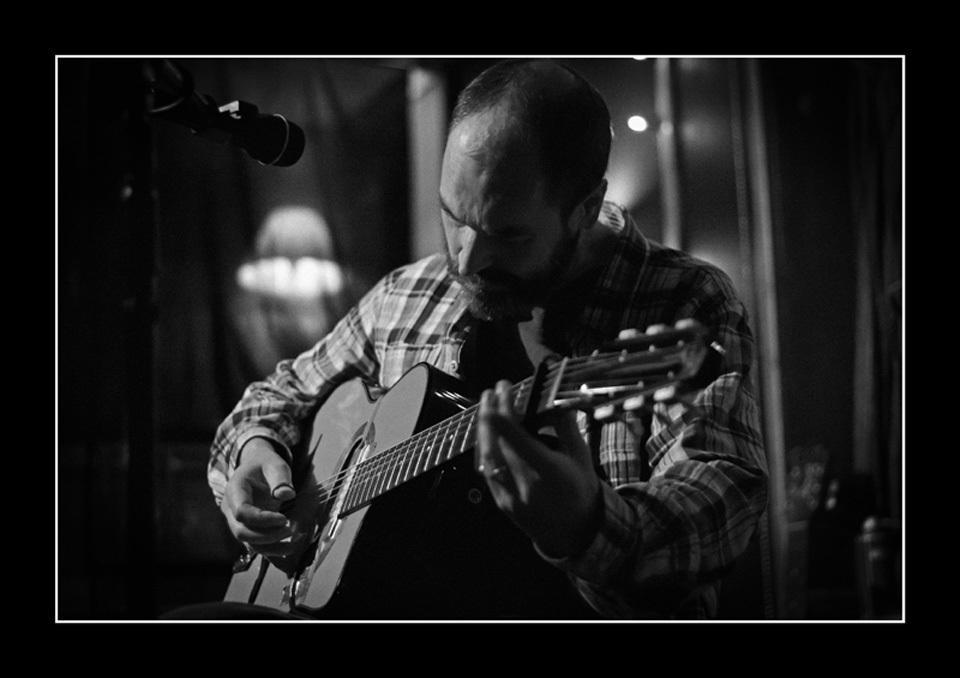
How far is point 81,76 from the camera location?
1527mm

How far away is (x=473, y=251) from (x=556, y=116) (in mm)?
224

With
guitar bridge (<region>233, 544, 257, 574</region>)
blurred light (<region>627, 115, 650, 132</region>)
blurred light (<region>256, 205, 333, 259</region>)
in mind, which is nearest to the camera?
guitar bridge (<region>233, 544, 257, 574</region>)

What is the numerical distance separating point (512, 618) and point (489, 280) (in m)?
0.50

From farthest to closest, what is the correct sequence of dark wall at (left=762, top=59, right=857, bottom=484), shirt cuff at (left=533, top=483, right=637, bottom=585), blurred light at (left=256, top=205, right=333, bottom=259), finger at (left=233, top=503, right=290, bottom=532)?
blurred light at (left=256, top=205, right=333, bottom=259)
dark wall at (left=762, top=59, right=857, bottom=484)
finger at (left=233, top=503, right=290, bottom=532)
shirt cuff at (left=533, top=483, right=637, bottom=585)

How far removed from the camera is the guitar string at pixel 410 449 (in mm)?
1052

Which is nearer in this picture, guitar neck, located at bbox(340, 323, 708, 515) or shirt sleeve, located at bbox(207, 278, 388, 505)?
guitar neck, located at bbox(340, 323, 708, 515)

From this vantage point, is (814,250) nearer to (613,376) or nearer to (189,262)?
(613,376)

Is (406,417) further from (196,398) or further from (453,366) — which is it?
(196,398)

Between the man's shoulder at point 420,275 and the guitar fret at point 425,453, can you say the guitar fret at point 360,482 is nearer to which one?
the guitar fret at point 425,453

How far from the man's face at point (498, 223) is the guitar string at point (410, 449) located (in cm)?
23

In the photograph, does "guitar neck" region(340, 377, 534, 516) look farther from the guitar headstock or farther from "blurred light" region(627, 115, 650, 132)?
"blurred light" region(627, 115, 650, 132)

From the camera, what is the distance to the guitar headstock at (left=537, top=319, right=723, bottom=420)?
0.98 metres

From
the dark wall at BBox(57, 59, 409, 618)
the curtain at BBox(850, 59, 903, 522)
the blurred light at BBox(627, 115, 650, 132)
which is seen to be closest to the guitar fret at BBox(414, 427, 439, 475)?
the dark wall at BBox(57, 59, 409, 618)

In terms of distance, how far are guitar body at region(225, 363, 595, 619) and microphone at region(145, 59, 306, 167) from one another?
0.37 metres
